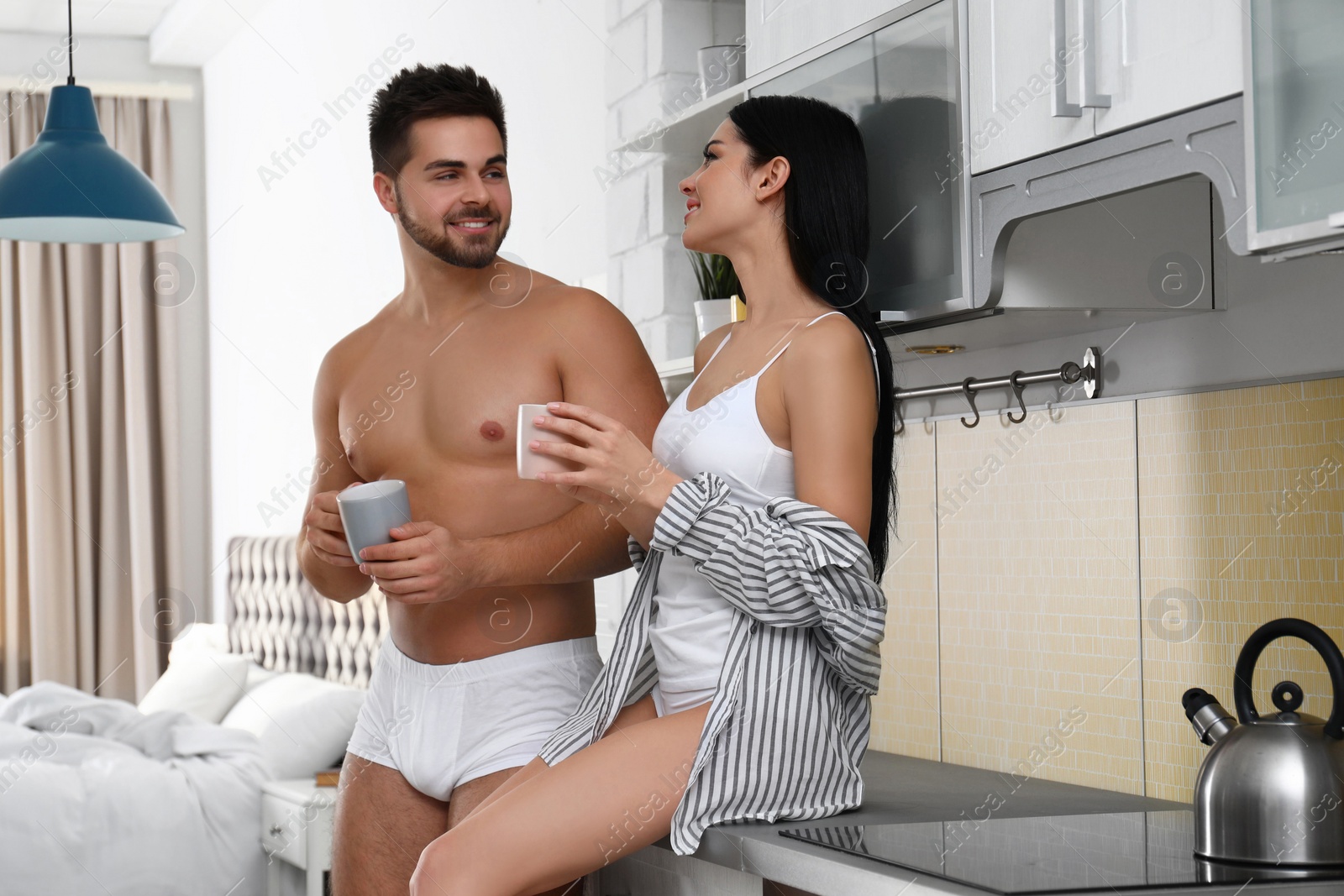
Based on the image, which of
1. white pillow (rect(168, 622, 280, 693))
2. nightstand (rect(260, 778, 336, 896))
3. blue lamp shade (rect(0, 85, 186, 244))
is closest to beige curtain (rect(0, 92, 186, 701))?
white pillow (rect(168, 622, 280, 693))

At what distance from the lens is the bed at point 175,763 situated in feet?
11.2

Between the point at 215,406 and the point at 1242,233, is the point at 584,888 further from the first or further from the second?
the point at 215,406

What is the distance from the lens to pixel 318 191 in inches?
193

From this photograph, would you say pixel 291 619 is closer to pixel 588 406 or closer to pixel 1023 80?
pixel 588 406

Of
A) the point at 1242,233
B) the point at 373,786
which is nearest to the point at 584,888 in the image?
the point at 373,786

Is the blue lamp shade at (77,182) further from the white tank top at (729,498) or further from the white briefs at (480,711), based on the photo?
the white tank top at (729,498)

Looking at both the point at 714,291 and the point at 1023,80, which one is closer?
the point at 1023,80

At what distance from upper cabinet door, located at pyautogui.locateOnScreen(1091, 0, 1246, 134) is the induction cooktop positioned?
69 centimetres

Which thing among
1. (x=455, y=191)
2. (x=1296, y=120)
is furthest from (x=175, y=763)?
(x=1296, y=120)

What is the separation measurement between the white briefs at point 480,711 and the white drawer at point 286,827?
1992 mm

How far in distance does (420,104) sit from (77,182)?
1.53 m

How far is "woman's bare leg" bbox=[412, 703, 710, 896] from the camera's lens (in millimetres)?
1304

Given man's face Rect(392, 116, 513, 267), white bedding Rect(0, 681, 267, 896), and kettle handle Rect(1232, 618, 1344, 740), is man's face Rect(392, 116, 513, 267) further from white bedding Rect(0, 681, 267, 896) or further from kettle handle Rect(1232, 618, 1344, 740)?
white bedding Rect(0, 681, 267, 896)

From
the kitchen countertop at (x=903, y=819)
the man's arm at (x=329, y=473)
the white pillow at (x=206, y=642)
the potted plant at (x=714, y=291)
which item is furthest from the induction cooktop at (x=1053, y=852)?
the white pillow at (x=206, y=642)
